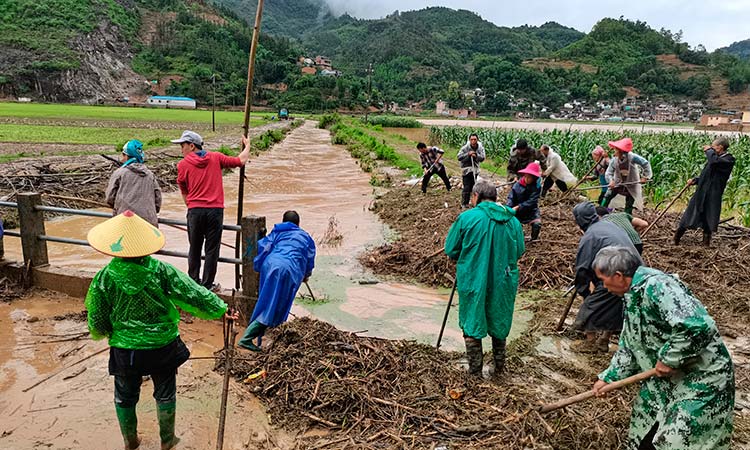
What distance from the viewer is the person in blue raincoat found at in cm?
442

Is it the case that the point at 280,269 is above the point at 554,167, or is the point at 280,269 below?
below

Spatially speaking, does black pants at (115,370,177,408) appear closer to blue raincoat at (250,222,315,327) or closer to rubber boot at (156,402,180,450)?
rubber boot at (156,402,180,450)

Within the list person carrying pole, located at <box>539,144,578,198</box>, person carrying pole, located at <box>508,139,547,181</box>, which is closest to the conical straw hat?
person carrying pole, located at <box>508,139,547,181</box>

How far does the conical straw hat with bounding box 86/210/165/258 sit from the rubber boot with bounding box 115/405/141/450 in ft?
3.52

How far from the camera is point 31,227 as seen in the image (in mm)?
5980

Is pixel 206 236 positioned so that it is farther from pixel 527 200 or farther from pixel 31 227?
pixel 527 200

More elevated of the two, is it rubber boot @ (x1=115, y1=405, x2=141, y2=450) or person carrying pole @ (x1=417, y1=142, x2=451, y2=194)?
person carrying pole @ (x1=417, y1=142, x2=451, y2=194)

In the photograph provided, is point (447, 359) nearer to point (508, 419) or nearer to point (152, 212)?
point (508, 419)

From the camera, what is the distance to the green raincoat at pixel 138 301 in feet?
9.73

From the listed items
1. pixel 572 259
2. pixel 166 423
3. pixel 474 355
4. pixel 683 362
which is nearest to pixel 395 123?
pixel 572 259

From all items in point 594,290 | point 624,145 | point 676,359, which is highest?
point 624,145

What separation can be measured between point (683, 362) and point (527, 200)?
576 centimetres

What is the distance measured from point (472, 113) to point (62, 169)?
86206 mm

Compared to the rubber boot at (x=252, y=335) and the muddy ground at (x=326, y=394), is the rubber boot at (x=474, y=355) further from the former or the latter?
the rubber boot at (x=252, y=335)
